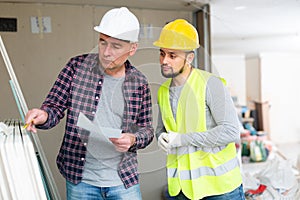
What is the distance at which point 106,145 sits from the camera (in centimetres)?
117

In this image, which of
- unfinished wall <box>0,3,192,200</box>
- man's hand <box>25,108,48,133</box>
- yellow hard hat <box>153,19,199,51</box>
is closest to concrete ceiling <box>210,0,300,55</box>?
unfinished wall <box>0,3,192,200</box>

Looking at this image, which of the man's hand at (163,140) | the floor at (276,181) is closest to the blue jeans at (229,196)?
the man's hand at (163,140)

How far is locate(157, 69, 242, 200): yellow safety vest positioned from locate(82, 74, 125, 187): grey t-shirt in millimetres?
145

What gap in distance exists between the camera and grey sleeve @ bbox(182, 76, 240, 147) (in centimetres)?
116

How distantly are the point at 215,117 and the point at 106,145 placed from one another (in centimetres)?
35

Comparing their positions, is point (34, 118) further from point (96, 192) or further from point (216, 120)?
point (216, 120)

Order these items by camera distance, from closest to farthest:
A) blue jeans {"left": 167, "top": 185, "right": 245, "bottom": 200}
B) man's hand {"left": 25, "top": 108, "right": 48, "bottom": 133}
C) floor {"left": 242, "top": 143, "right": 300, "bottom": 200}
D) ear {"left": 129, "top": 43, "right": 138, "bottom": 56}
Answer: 1. man's hand {"left": 25, "top": 108, "right": 48, "bottom": 133}
2. ear {"left": 129, "top": 43, "right": 138, "bottom": 56}
3. blue jeans {"left": 167, "top": 185, "right": 245, "bottom": 200}
4. floor {"left": 242, "top": 143, "right": 300, "bottom": 200}

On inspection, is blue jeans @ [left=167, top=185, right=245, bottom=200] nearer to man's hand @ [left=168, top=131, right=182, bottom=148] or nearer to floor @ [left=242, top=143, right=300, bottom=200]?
man's hand @ [left=168, top=131, right=182, bottom=148]

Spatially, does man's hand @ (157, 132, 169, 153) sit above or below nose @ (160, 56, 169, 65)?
below

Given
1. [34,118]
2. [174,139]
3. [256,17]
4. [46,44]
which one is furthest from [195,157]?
[256,17]

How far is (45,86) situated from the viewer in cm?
207

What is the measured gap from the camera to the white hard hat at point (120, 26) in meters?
1.09

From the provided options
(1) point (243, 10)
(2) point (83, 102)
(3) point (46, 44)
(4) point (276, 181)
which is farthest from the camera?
(4) point (276, 181)

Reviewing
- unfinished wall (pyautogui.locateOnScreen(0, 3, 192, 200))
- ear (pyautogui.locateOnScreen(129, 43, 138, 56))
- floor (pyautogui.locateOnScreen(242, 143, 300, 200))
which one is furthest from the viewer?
floor (pyautogui.locateOnScreen(242, 143, 300, 200))
